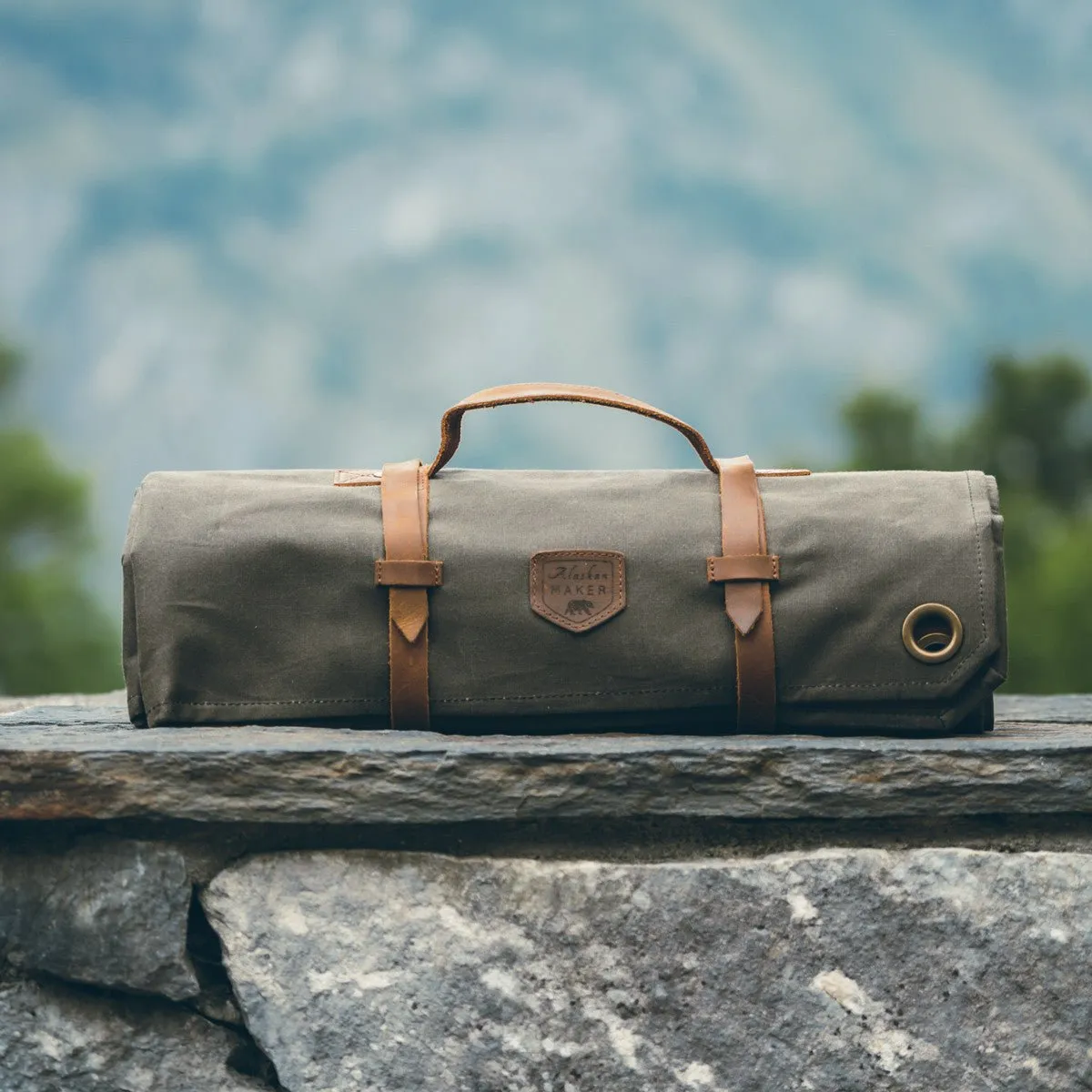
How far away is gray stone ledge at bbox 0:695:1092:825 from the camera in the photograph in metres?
1.30

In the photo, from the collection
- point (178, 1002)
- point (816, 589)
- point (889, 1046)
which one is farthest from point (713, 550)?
point (178, 1002)

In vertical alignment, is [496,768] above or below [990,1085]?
above

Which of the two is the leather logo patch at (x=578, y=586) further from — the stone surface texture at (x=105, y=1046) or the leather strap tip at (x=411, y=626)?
the stone surface texture at (x=105, y=1046)

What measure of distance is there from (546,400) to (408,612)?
0.30 metres

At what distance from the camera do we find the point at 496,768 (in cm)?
131

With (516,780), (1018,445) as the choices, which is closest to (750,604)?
(516,780)

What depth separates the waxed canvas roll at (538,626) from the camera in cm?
Answer: 145

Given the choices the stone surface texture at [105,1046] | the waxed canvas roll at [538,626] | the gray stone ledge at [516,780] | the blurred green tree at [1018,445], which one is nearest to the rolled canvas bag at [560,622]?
the waxed canvas roll at [538,626]

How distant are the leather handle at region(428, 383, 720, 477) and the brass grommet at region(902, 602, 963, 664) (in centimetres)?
28

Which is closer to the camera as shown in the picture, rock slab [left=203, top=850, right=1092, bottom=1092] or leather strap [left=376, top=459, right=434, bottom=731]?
rock slab [left=203, top=850, right=1092, bottom=1092]

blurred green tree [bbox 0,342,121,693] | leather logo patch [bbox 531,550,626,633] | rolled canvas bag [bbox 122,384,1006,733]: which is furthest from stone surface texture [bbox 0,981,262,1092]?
blurred green tree [bbox 0,342,121,693]

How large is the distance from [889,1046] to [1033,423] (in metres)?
8.82

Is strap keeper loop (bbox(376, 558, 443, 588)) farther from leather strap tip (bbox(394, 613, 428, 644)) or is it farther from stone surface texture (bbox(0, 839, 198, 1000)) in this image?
stone surface texture (bbox(0, 839, 198, 1000))

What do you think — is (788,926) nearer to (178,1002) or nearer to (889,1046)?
(889,1046)
